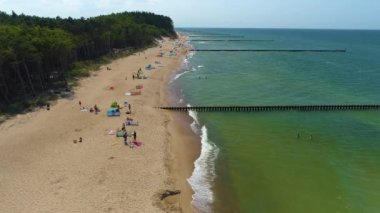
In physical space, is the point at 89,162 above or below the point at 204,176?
above

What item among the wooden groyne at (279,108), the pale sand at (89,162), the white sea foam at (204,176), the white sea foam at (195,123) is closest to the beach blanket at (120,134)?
the pale sand at (89,162)

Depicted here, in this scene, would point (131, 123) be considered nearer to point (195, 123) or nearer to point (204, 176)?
point (195, 123)

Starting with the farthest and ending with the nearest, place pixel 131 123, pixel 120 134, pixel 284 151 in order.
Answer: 1. pixel 131 123
2. pixel 120 134
3. pixel 284 151

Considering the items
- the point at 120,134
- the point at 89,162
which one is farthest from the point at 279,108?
the point at 89,162

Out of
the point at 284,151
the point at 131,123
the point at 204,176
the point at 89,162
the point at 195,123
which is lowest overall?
the point at 284,151

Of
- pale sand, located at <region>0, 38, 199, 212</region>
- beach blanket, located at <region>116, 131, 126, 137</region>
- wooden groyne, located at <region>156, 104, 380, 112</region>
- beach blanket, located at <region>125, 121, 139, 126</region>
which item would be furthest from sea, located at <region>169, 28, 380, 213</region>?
beach blanket, located at <region>116, 131, 126, 137</region>

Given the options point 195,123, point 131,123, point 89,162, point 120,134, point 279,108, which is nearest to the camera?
point 89,162

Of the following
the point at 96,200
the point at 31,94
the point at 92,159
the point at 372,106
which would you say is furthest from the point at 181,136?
the point at 372,106

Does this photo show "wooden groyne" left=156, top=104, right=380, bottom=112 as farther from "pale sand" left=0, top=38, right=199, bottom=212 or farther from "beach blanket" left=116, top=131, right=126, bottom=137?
"beach blanket" left=116, top=131, right=126, bottom=137
